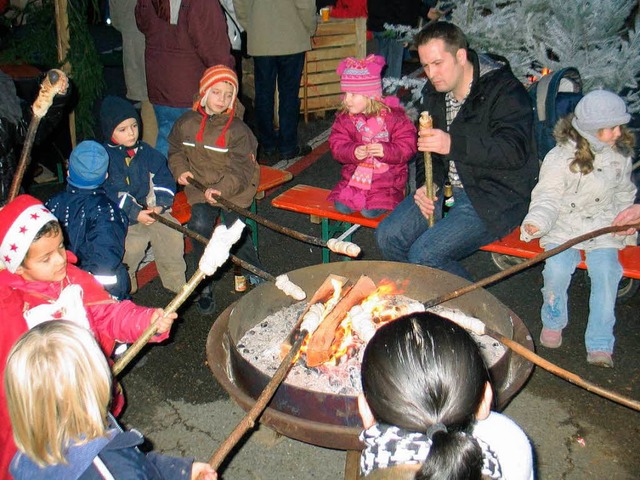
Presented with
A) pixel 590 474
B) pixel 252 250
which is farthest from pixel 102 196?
pixel 590 474

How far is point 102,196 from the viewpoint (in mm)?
4246

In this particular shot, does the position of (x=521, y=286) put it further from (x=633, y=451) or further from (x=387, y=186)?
(x=633, y=451)

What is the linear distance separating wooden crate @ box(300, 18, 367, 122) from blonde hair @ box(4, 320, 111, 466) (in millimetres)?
7783

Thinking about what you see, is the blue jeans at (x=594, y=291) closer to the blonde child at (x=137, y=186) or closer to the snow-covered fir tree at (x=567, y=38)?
the snow-covered fir tree at (x=567, y=38)

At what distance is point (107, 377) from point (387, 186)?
10.7ft

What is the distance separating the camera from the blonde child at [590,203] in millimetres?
4211

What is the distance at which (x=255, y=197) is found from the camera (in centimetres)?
558

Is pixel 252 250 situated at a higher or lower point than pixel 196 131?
lower

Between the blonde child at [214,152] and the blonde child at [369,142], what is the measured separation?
2.45ft

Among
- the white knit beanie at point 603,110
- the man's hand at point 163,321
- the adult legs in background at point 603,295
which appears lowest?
the adult legs in background at point 603,295

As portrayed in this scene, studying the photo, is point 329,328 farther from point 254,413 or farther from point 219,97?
point 219,97

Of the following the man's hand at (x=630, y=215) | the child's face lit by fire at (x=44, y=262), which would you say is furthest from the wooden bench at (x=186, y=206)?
the man's hand at (x=630, y=215)

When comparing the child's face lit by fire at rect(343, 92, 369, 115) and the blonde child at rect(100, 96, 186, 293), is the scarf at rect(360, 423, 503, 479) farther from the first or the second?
the child's face lit by fire at rect(343, 92, 369, 115)

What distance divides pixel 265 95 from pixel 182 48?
1.98 m
